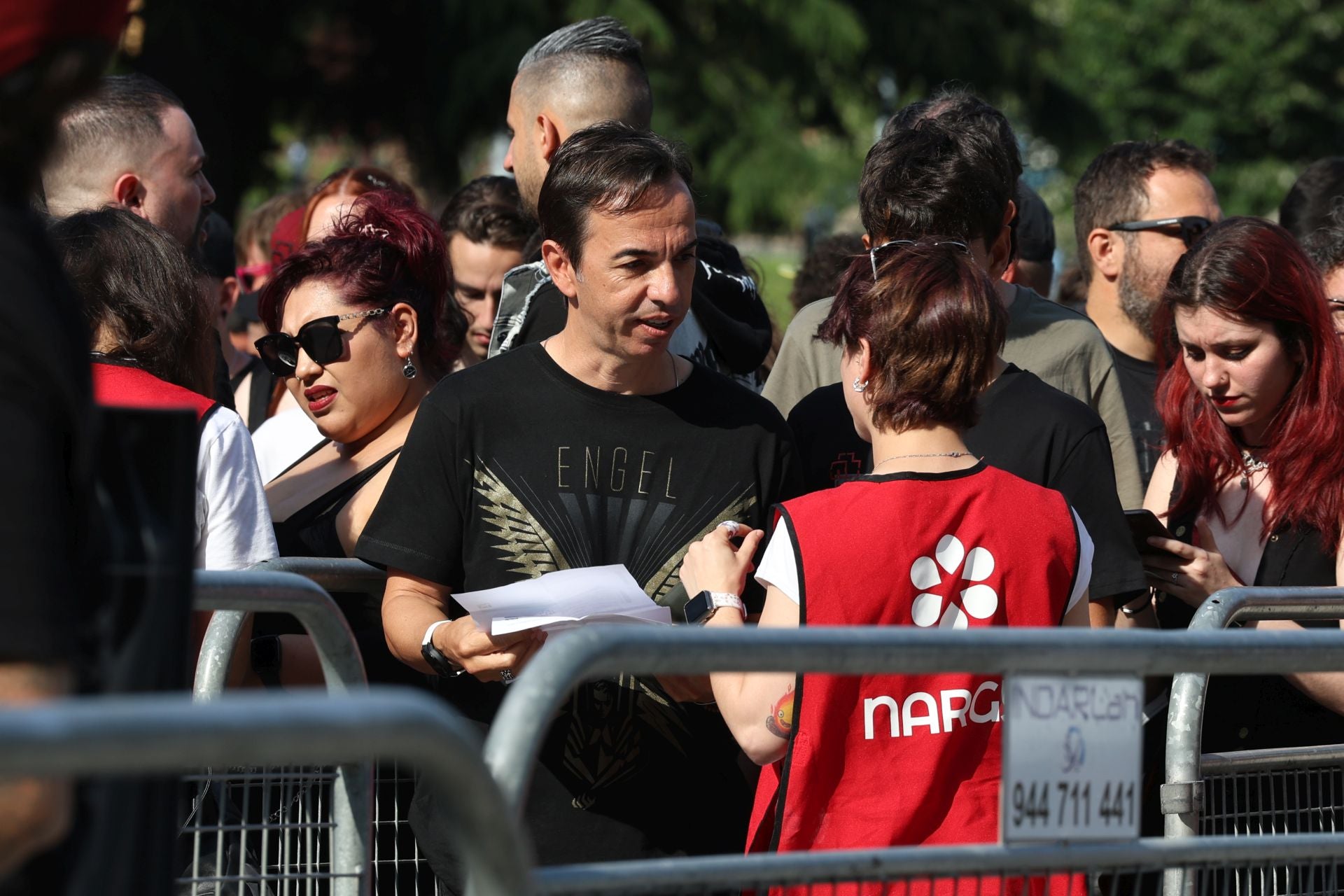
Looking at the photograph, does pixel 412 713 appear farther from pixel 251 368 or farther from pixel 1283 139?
pixel 1283 139

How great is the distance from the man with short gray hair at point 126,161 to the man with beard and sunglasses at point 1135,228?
298cm

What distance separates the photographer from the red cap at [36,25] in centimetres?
138

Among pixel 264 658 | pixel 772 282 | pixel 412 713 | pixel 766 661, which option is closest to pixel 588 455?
pixel 264 658

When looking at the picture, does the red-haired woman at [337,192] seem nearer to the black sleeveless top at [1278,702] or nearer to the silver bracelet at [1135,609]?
the silver bracelet at [1135,609]

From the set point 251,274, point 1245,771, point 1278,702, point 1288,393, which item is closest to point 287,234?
point 251,274

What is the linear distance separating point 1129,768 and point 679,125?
15.6m

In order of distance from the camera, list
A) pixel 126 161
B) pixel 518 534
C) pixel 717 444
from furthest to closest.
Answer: pixel 126 161, pixel 717 444, pixel 518 534

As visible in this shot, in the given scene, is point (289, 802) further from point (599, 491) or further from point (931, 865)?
point (931, 865)

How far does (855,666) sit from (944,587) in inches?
31.0

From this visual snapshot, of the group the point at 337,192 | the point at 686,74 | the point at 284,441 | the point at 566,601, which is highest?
the point at 686,74

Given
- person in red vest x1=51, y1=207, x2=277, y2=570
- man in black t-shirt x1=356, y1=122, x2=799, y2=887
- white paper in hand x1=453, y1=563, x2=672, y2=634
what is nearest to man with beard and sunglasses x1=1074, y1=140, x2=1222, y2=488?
man in black t-shirt x1=356, y1=122, x2=799, y2=887

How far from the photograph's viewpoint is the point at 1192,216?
5.32 meters

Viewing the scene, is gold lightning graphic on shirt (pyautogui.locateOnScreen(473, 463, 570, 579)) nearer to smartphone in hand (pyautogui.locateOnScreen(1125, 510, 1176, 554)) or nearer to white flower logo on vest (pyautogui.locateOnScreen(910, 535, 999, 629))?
white flower logo on vest (pyautogui.locateOnScreen(910, 535, 999, 629))

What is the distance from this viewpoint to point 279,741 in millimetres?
1306
